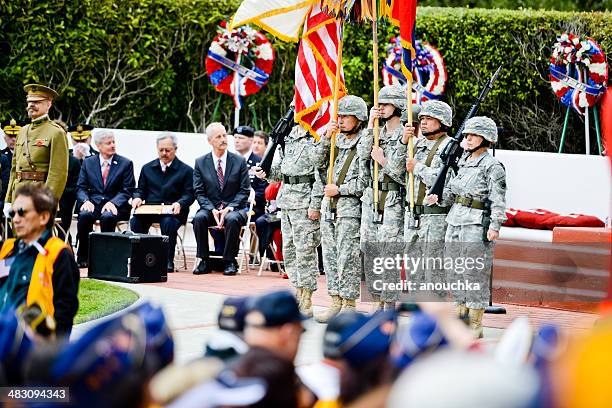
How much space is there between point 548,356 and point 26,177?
9375mm

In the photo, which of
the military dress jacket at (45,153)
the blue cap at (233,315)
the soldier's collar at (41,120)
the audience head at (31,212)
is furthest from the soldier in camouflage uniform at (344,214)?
the blue cap at (233,315)

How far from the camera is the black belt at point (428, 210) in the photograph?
11.0 meters

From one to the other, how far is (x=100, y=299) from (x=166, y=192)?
3637 millimetres

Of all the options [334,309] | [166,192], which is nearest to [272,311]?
[334,309]

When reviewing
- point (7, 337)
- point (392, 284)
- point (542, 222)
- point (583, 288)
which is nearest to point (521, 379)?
point (7, 337)

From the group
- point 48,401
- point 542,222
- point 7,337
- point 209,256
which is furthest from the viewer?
point 209,256

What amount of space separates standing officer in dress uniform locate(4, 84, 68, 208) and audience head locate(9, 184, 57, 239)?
5.67m

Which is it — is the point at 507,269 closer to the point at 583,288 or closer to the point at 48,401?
the point at 583,288

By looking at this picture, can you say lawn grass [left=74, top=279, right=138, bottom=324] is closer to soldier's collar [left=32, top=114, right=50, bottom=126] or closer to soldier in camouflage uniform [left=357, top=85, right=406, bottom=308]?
soldier's collar [left=32, top=114, right=50, bottom=126]

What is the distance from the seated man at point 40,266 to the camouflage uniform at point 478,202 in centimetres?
450

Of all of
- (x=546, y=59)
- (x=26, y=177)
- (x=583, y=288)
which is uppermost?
(x=546, y=59)

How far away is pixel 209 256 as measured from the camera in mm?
15594

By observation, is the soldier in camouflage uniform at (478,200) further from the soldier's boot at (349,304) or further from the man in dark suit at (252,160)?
the man in dark suit at (252,160)

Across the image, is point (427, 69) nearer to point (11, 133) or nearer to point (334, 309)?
point (11, 133)
